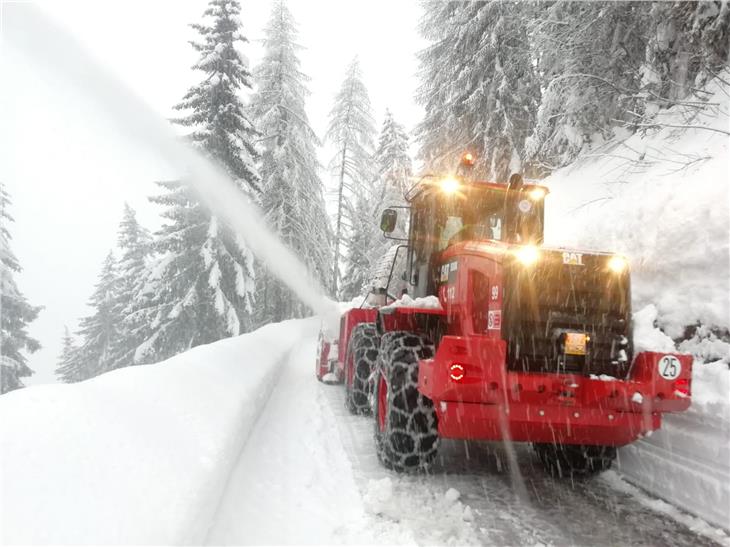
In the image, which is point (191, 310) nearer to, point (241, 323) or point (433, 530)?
point (241, 323)

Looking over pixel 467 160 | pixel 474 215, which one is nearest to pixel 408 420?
pixel 474 215

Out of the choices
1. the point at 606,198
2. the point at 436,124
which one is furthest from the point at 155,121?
the point at 436,124

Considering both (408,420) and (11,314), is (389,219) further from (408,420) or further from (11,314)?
(11,314)

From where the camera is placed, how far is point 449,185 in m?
6.00

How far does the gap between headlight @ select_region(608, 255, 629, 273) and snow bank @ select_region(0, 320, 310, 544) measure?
3.65 meters

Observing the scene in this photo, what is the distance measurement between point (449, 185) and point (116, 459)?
4.30m

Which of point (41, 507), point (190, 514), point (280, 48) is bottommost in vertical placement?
point (190, 514)

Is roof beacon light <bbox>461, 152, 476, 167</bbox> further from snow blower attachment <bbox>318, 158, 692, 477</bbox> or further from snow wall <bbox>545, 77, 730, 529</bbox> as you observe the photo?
snow wall <bbox>545, 77, 730, 529</bbox>

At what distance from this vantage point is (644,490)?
480 cm

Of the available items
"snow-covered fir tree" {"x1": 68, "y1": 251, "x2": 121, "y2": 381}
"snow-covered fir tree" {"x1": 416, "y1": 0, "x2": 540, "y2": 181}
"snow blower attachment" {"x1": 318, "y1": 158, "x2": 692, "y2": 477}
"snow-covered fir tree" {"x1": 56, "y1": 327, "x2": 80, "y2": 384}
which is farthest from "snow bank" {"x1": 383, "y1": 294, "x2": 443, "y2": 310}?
"snow-covered fir tree" {"x1": 56, "y1": 327, "x2": 80, "y2": 384}

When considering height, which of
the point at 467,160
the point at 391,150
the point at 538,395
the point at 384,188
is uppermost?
the point at 391,150

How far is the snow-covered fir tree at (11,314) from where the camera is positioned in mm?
20008

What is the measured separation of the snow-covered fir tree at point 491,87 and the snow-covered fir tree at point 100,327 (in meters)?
26.0

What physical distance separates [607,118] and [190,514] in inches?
409
